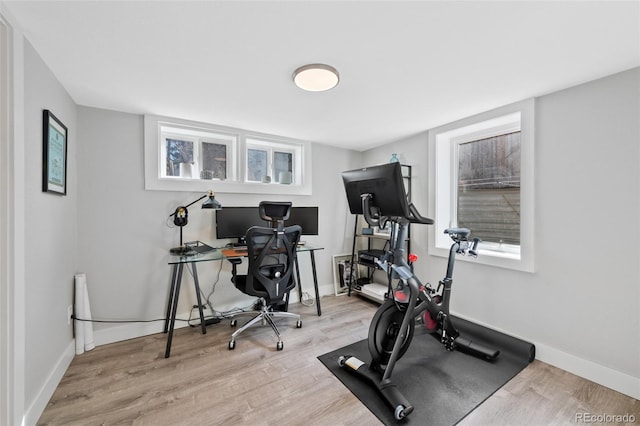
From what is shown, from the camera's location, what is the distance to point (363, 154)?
3.91m

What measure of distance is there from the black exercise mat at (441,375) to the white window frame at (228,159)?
6.39 feet

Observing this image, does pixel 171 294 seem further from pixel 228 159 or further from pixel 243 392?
pixel 228 159

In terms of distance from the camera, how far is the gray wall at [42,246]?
54.6 inches

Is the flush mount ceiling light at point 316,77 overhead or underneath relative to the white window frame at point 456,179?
overhead

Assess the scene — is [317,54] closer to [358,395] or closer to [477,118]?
[477,118]

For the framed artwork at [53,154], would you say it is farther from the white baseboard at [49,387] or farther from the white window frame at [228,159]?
the white baseboard at [49,387]

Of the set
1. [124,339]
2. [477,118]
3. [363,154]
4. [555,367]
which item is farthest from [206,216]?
[555,367]

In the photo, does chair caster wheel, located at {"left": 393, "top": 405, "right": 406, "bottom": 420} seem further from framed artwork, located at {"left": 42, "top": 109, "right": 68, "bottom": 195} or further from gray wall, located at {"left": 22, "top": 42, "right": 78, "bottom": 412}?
framed artwork, located at {"left": 42, "top": 109, "right": 68, "bottom": 195}

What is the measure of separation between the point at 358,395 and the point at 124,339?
7.21ft

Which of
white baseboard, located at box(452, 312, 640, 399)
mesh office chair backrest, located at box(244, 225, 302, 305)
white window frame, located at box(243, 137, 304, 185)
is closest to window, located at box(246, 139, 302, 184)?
white window frame, located at box(243, 137, 304, 185)

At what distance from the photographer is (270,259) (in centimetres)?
229

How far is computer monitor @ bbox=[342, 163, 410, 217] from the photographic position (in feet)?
5.23

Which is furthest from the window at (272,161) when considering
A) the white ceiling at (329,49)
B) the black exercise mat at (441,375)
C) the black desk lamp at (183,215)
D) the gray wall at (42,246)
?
the black exercise mat at (441,375)

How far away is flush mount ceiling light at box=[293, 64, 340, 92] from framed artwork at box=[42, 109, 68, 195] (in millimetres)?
1591
